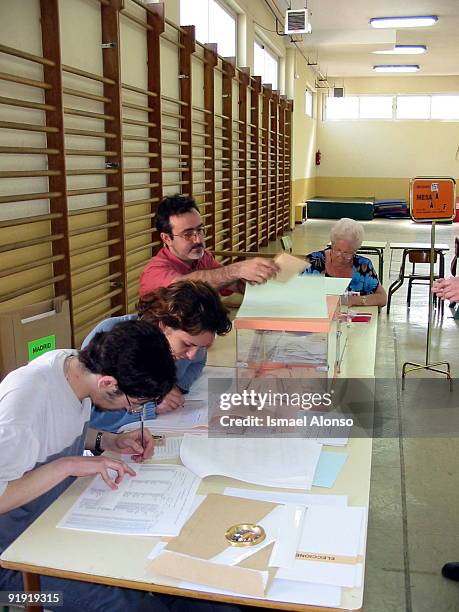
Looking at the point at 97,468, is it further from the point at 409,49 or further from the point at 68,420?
the point at 409,49

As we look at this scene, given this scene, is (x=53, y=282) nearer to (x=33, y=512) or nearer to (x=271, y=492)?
(x=33, y=512)

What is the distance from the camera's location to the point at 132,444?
1664 millimetres

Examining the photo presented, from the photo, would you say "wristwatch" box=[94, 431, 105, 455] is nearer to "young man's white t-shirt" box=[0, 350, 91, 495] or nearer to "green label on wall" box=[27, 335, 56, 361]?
"young man's white t-shirt" box=[0, 350, 91, 495]

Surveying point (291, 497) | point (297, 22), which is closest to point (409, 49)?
point (297, 22)

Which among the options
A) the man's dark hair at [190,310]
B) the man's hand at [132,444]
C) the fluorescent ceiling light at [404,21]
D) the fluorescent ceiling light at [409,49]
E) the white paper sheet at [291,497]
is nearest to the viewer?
the white paper sheet at [291,497]

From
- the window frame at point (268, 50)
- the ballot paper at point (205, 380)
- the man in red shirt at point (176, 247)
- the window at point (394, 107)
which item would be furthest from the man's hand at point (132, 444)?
the window at point (394, 107)

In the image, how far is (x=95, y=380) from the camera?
1450mm

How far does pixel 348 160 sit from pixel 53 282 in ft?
50.4

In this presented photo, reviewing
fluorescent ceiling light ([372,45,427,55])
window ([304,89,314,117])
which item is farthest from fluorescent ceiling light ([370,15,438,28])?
window ([304,89,314,117])

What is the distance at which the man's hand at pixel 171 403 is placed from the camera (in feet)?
6.51

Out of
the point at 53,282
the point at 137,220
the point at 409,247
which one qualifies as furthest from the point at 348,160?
the point at 53,282

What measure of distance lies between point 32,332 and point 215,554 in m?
2.00

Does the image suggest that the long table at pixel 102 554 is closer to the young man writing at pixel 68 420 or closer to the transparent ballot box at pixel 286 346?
the young man writing at pixel 68 420

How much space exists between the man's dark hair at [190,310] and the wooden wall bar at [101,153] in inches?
55.7
